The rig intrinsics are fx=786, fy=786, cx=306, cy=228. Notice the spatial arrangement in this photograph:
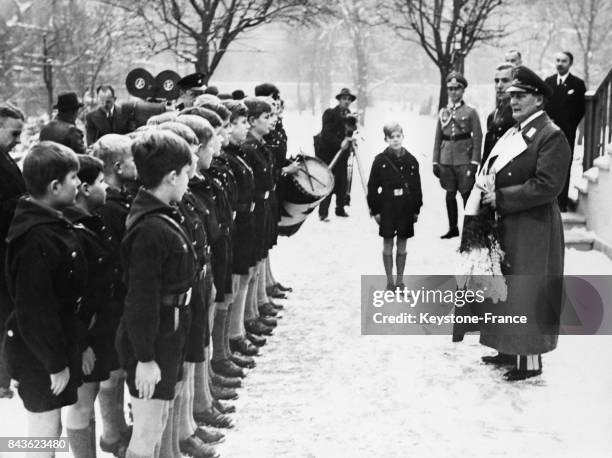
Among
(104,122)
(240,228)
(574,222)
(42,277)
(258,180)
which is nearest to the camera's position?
(42,277)

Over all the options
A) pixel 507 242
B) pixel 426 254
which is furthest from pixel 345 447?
pixel 426 254

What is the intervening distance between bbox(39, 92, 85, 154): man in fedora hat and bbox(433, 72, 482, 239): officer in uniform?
444 centimetres

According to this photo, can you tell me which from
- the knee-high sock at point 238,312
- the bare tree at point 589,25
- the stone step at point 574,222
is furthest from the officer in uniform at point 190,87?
the bare tree at point 589,25

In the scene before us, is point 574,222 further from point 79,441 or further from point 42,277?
point 42,277

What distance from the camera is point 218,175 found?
482 centimetres

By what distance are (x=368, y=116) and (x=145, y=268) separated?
3364 cm

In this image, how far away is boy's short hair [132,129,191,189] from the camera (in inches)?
127

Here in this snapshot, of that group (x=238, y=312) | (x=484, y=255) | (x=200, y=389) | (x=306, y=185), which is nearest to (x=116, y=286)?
(x=200, y=389)

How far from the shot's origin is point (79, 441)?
3512 mm

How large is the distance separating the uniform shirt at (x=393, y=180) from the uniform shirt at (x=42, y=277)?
408 cm

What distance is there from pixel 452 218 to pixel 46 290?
7613 millimetres

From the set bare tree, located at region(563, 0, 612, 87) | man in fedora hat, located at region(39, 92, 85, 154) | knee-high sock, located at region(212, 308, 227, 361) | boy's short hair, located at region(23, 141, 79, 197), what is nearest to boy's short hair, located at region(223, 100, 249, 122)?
man in fedora hat, located at region(39, 92, 85, 154)

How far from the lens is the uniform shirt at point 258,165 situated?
19.0 ft

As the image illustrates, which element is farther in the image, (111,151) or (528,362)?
(528,362)
